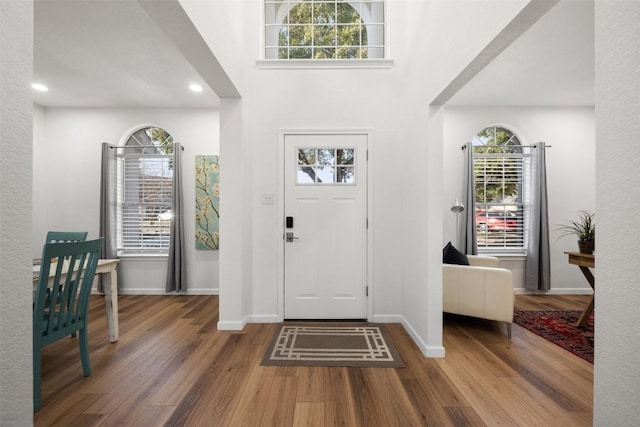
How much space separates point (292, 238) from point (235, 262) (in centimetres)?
65

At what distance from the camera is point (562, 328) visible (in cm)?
305

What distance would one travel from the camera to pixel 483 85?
12.2 ft

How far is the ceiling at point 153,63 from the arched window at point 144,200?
81 centimetres

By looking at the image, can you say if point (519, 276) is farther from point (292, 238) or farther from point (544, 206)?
point (292, 238)

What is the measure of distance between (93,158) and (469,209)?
5.60 m

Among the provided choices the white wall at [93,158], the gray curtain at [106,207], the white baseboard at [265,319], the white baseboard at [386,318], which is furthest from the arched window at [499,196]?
the gray curtain at [106,207]

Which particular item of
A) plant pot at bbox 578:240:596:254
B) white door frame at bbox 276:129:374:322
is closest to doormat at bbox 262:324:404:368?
white door frame at bbox 276:129:374:322

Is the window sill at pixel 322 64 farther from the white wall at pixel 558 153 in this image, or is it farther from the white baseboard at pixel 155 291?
the white baseboard at pixel 155 291

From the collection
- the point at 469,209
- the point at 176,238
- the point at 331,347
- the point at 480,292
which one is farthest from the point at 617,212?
the point at 176,238

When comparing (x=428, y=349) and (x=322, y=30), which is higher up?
(x=322, y=30)

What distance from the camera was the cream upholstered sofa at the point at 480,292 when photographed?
9.41ft

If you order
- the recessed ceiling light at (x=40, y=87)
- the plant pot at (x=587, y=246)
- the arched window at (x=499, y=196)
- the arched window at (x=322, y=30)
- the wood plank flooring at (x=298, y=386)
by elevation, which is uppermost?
the arched window at (x=322, y=30)

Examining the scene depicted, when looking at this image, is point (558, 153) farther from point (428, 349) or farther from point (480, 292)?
point (428, 349)

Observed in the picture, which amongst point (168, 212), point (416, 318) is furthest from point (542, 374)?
point (168, 212)
